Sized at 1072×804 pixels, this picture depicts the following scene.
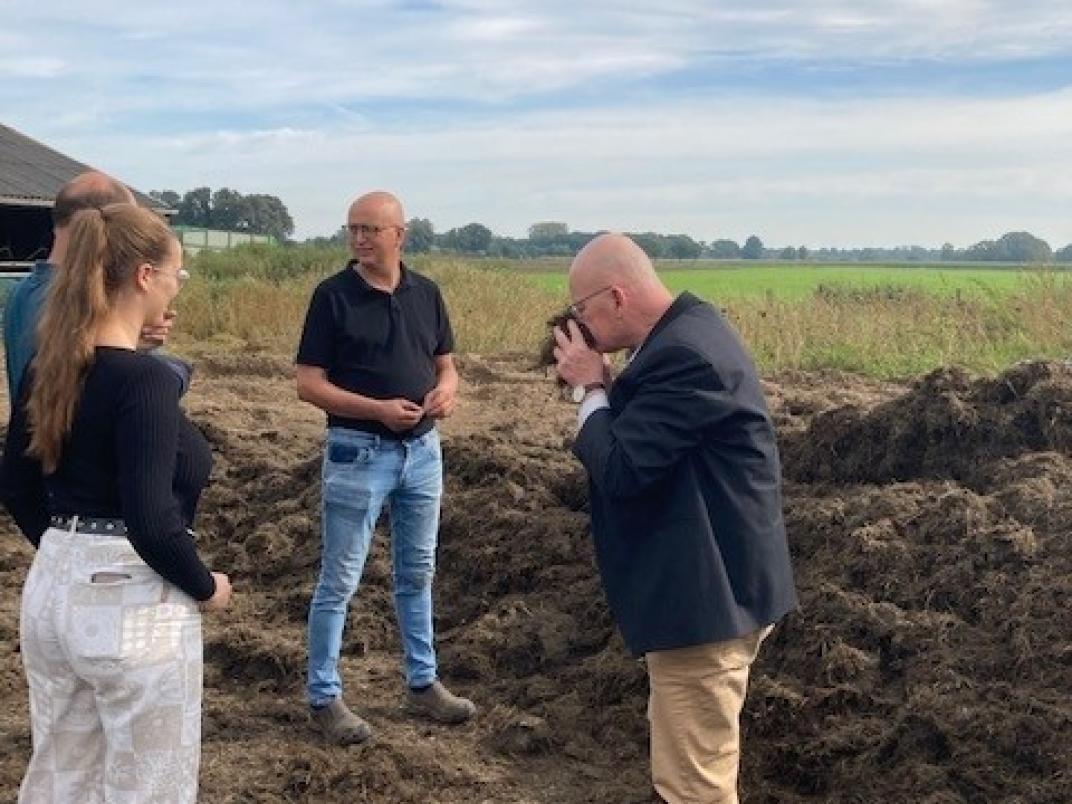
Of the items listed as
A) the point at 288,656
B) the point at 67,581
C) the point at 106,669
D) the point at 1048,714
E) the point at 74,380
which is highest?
the point at 74,380

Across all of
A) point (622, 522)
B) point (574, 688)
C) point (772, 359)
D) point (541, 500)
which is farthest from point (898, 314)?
point (622, 522)

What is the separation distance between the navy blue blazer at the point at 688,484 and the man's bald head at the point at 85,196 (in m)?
1.50

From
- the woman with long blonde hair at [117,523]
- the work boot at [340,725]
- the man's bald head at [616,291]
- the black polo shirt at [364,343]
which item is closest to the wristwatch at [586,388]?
the man's bald head at [616,291]

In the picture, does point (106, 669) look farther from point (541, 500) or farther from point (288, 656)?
point (541, 500)

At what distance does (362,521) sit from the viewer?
4.50m

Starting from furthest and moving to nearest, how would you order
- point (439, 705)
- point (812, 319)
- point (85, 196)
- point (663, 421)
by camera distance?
point (812, 319) < point (439, 705) < point (85, 196) < point (663, 421)

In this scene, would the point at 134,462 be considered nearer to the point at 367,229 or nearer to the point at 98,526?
the point at 98,526

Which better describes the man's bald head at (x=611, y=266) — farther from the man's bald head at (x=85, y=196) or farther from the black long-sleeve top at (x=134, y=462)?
the man's bald head at (x=85, y=196)

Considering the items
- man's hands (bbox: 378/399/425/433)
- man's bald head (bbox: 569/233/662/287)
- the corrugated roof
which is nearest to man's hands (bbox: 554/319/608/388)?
man's bald head (bbox: 569/233/662/287)

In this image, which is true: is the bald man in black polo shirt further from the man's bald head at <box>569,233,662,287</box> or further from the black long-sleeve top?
the black long-sleeve top

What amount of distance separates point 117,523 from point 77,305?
0.49 m

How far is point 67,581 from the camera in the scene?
2705mm

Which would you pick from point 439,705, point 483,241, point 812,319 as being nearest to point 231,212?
point 483,241

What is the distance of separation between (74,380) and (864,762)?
2991 mm
